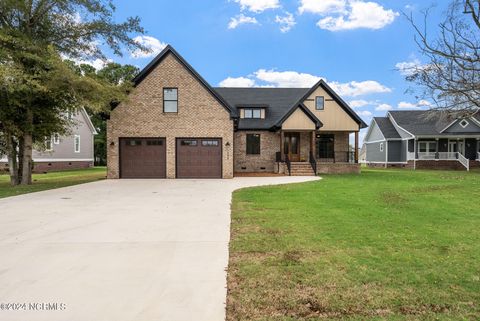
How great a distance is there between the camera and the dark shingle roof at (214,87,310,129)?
26297 millimetres

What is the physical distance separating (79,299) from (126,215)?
491 centimetres

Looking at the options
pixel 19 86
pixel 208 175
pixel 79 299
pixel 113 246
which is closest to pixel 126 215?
pixel 113 246

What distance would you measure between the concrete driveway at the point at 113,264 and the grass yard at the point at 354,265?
1.28ft

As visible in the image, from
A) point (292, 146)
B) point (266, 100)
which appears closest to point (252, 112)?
point (266, 100)

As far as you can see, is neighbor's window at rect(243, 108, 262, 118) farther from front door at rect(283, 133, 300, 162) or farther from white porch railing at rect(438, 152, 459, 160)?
white porch railing at rect(438, 152, 459, 160)

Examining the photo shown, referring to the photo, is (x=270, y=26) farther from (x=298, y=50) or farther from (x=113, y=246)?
(x=113, y=246)

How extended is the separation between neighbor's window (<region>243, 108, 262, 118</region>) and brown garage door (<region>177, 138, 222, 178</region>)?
271 inches

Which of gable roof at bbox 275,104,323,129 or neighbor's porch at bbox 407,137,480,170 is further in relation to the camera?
neighbor's porch at bbox 407,137,480,170

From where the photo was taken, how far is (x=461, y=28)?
44.9 feet

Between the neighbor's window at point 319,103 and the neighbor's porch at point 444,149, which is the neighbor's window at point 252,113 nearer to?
the neighbor's window at point 319,103

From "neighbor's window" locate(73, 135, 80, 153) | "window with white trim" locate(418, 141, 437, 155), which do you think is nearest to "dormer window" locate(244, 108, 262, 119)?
"window with white trim" locate(418, 141, 437, 155)

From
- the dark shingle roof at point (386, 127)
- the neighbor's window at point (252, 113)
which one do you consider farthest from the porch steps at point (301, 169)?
the dark shingle roof at point (386, 127)

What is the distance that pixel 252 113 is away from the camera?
2697 cm

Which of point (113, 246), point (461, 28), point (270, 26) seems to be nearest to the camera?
point (113, 246)
